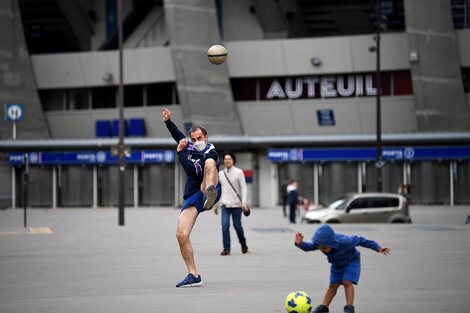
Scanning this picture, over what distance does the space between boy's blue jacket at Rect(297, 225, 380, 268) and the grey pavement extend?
597mm

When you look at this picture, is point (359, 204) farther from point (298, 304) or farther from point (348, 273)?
point (298, 304)

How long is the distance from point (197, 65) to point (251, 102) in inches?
164

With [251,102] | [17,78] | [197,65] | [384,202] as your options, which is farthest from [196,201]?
[17,78]

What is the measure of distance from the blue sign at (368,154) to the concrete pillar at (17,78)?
13962 millimetres

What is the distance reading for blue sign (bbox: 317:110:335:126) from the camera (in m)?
43.6

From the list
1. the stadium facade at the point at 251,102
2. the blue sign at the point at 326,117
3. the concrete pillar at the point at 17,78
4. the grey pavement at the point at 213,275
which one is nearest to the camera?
the grey pavement at the point at 213,275

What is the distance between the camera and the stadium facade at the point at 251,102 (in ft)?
135

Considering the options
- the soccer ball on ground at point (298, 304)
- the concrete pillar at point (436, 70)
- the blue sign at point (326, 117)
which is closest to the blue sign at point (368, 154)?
the concrete pillar at point (436, 70)

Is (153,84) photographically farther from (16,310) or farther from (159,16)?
(16,310)

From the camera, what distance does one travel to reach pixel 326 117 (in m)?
43.6

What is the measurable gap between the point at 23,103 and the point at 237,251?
106 ft

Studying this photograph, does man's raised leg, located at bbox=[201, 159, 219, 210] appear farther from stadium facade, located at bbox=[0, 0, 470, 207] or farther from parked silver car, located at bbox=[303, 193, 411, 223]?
stadium facade, located at bbox=[0, 0, 470, 207]

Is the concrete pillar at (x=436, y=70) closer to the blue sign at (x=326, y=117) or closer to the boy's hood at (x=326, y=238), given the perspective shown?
the blue sign at (x=326, y=117)

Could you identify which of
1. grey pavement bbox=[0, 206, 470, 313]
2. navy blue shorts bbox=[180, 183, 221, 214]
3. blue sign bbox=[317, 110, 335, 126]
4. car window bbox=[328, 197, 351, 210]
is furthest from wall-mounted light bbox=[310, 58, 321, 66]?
navy blue shorts bbox=[180, 183, 221, 214]
